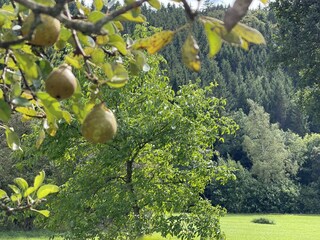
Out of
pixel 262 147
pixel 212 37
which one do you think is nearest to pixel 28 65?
pixel 212 37

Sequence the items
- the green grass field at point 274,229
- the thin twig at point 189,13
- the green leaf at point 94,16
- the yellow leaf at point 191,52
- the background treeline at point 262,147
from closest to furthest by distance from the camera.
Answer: the thin twig at point 189,13, the yellow leaf at point 191,52, the green leaf at point 94,16, the green grass field at point 274,229, the background treeline at point 262,147

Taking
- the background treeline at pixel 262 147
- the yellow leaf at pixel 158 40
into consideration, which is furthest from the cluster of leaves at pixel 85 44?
the background treeline at pixel 262 147

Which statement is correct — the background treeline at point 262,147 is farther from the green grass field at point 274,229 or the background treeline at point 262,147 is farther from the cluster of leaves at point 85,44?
the cluster of leaves at point 85,44

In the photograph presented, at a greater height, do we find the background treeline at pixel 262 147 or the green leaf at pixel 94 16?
the green leaf at pixel 94 16

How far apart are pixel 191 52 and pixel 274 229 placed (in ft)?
73.1

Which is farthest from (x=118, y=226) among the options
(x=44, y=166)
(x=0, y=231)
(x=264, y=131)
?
(x=264, y=131)

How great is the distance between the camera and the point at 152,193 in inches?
255

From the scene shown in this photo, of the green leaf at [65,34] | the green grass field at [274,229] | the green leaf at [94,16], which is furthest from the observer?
the green grass field at [274,229]

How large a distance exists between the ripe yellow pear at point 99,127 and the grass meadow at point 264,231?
15.0m

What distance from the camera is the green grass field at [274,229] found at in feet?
62.2

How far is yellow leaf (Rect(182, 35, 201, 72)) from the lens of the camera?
717 millimetres

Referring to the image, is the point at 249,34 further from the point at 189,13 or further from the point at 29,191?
the point at 29,191

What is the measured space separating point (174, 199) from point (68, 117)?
5.50m

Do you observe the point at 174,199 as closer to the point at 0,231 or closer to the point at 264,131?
the point at 0,231
